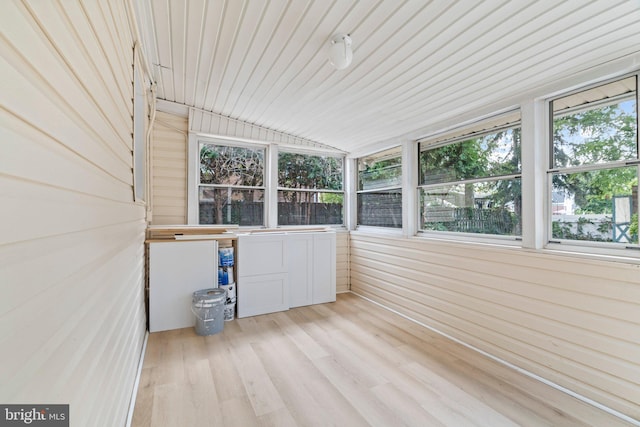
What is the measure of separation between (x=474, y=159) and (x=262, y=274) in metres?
2.86

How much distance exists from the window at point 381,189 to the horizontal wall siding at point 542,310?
0.73 m

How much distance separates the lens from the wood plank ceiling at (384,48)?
157 centimetres

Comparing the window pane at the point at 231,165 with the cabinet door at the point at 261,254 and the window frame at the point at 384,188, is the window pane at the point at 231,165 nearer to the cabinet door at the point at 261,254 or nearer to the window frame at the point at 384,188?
the cabinet door at the point at 261,254

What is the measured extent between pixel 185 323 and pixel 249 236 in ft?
4.01

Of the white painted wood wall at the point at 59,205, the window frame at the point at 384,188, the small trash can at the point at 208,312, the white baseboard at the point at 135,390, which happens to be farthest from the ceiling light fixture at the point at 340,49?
the white baseboard at the point at 135,390

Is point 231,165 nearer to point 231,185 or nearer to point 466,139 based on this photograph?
point 231,185

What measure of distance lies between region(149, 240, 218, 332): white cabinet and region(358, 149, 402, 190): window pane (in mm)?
2622

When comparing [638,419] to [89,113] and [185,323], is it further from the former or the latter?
[185,323]

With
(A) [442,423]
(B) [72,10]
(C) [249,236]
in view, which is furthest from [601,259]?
(C) [249,236]

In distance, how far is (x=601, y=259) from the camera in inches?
76.6

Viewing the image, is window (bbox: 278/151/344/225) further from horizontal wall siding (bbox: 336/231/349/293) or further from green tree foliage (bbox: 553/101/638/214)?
green tree foliage (bbox: 553/101/638/214)

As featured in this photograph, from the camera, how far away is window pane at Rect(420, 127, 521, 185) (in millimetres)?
2606

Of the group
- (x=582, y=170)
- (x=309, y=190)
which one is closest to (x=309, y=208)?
(x=309, y=190)

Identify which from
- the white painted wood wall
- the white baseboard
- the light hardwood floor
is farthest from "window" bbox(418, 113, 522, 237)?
the white baseboard
